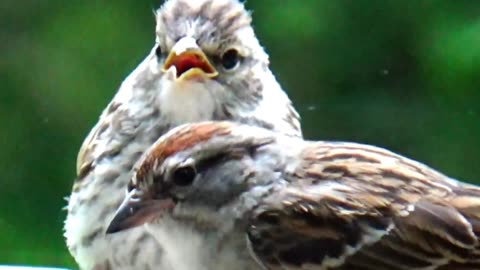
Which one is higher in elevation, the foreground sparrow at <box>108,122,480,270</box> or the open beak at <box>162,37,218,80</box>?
the open beak at <box>162,37,218,80</box>

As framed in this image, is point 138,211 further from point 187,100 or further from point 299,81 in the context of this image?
point 299,81

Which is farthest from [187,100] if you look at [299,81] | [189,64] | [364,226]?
[299,81]

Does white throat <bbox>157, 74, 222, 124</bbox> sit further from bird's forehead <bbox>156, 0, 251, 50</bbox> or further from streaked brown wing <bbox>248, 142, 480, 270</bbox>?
streaked brown wing <bbox>248, 142, 480, 270</bbox>

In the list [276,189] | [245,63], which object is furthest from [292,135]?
[276,189]

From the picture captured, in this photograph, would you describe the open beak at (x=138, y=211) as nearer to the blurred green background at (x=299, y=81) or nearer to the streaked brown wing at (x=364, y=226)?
the streaked brown wing at (x=364, y=226)

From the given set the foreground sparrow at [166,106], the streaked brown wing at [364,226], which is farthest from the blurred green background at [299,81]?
the streaked brown wing at [364,226]

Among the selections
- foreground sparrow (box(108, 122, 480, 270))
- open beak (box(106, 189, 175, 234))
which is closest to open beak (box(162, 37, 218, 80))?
foreground sparrow (box(108, 122, 480, 270))
